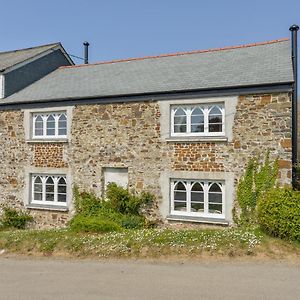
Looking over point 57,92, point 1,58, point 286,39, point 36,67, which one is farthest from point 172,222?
point 1,58

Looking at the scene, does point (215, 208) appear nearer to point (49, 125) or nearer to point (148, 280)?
point (148, 280)

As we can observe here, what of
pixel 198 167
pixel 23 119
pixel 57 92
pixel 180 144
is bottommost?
pixel 198 167

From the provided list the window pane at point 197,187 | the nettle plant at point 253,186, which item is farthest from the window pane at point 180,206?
the nettle plant at point 253,186

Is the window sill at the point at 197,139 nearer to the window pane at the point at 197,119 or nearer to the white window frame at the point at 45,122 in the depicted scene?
the window pane at the point at 197,119

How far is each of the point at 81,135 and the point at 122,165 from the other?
2.20m

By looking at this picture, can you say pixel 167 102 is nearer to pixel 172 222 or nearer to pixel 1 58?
pixel 172 222

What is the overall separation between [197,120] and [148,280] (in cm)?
642

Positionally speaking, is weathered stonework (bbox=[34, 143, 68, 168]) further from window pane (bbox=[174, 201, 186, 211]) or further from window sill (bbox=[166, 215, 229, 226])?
window sill (bbox=[166, 215, 229, 226])

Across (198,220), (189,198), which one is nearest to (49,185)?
(189,198)

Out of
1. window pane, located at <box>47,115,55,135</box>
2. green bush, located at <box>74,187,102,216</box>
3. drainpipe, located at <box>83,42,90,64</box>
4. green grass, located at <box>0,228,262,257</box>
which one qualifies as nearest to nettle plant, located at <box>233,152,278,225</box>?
green grass, located at <box>0,228,262,257</box>

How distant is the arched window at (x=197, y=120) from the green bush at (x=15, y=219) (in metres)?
8.07

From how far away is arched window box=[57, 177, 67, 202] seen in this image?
13.0 metres

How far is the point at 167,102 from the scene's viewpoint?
37.1 feet

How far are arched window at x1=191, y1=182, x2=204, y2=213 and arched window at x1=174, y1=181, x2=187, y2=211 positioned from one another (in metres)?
0.30
